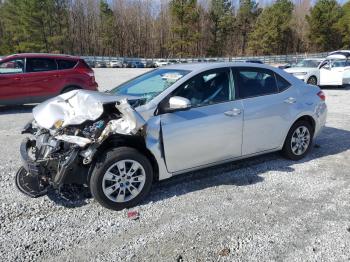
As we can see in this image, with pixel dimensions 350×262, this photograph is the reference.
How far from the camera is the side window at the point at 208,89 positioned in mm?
4113

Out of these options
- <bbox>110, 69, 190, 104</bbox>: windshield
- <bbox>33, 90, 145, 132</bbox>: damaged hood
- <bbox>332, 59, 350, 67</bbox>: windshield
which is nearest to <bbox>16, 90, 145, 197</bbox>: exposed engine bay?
<bbox>33, 90, 145, 132</bbox>: damaged hood

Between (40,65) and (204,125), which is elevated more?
(40,65)

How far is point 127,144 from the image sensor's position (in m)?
3.73

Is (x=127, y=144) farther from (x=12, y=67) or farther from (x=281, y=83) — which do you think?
(x=12, y=67)

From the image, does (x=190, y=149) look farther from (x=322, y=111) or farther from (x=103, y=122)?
(x=322, y=111)

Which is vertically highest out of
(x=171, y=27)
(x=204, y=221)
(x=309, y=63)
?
(x=171, y=27)

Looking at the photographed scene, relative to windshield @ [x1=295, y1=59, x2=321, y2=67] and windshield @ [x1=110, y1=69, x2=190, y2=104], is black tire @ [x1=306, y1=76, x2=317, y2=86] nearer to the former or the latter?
windshield @ [x1=295, y1=59, x2=321, y2=67]

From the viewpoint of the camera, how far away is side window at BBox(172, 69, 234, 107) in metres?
4.11

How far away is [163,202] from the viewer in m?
3.94

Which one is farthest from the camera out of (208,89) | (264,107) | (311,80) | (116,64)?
(116,64)

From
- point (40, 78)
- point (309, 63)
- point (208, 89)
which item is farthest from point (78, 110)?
point (309, 63)

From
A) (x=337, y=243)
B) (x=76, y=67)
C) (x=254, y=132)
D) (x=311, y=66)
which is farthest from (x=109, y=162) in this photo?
(x=311, y=66)

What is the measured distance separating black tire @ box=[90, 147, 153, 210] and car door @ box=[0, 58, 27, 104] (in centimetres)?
714

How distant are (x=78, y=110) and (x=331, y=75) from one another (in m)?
14.8
